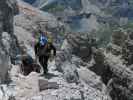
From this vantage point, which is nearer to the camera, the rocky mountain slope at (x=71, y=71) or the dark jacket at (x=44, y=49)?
the rocky mountain slope at (x=71, y=71)

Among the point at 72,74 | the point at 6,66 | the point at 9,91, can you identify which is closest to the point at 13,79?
the point at 6,66

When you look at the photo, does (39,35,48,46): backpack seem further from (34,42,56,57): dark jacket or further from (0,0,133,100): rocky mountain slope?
(0,0,133,100): rocky mountain slope

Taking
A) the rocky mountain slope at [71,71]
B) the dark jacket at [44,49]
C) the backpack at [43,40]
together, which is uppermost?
the backpack at [43,40]

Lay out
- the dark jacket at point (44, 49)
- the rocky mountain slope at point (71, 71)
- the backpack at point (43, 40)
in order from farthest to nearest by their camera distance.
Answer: the dark jacket at point (44, 49) → the backpack at point (43, 40) → the rocky mountain slope at point (71, 71)

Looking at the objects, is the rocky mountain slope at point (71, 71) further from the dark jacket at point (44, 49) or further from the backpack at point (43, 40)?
the backpack at point (43, 40)

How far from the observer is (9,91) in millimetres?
12594

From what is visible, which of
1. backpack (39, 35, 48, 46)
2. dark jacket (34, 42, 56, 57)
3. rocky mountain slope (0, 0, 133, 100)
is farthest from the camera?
dark jacket (34, 42, 56, 57)

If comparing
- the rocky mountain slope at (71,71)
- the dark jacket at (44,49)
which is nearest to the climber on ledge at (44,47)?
the dark jacket at (44,49)

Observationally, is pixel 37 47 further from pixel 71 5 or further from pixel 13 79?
pixel 71 5

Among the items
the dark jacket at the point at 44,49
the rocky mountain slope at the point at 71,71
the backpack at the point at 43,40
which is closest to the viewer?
the rocky mountain slope at the point at 71,71

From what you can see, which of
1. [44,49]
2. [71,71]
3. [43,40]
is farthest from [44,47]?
[71,71]

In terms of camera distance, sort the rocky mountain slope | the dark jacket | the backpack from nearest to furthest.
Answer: the rocky mountain slope
the backpack
the dark jacket

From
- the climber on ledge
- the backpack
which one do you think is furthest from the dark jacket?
the backpack

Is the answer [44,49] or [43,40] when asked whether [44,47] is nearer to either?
[44,49]
